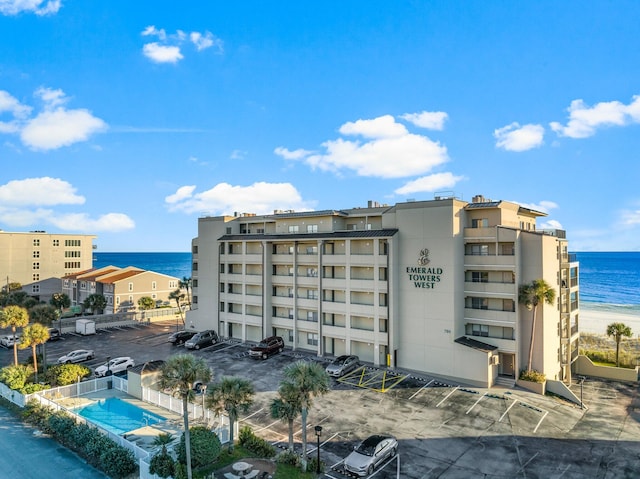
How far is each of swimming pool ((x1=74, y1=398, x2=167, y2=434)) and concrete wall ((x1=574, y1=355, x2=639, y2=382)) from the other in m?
47.5

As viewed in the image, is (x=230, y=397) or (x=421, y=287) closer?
(x=230, y=397)

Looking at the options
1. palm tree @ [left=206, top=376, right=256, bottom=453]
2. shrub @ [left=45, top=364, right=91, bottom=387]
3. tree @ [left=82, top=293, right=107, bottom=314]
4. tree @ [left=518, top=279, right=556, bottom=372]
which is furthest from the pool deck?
tree @ [left=82, top=293, right=107, bottom=314]

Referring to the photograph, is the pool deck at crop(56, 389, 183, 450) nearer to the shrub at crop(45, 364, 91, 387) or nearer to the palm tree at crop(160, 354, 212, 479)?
→ the shrub at crop(45, 364, 91, 387)

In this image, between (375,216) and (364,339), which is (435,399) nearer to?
(364,339)

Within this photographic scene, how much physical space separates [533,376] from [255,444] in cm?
2878

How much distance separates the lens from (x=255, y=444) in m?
26.4

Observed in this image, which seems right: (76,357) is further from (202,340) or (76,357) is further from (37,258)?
(37,258)

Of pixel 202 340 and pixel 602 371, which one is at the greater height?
pixel 202 340

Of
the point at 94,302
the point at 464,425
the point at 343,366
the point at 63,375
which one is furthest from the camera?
the point at 94,302

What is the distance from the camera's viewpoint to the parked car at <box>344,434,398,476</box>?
78.5ft

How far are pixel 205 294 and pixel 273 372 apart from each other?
72.5ft

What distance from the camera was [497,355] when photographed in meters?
41.9

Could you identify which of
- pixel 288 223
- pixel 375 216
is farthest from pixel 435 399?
pixel 288 223

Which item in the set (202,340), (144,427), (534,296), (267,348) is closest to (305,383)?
(144,427)
